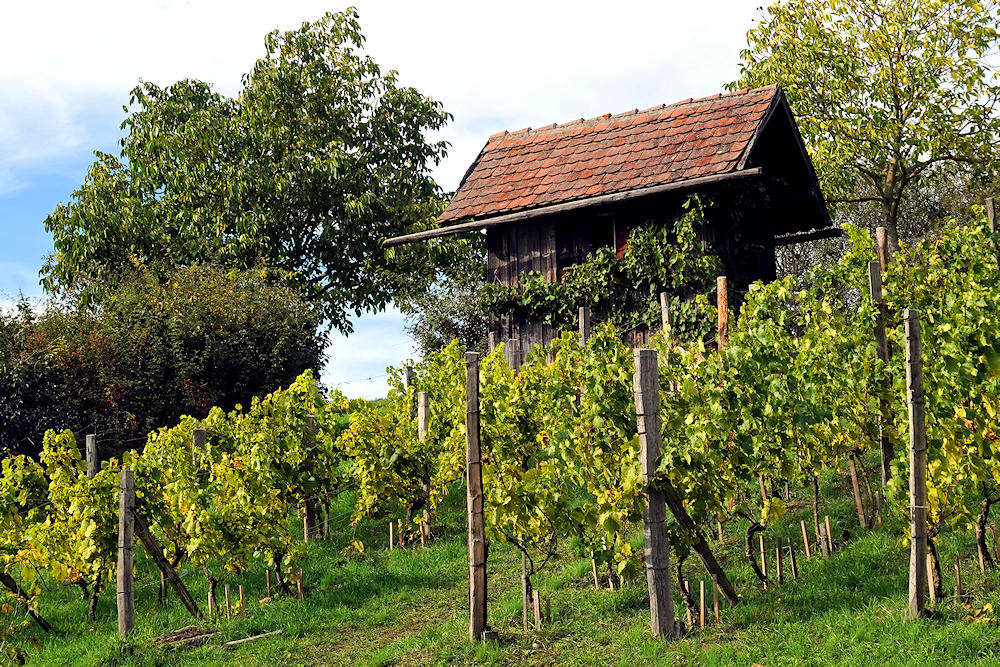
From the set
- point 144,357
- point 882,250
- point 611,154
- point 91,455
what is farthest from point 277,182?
point 882,250

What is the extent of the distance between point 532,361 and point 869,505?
157 inches

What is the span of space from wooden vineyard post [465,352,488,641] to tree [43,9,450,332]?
1814 centimetres

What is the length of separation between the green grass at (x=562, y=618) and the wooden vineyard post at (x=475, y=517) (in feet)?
0.87

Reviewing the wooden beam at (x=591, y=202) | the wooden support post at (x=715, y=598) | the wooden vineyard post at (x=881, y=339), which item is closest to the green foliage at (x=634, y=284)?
the wooden beam at (x=591, y=202)

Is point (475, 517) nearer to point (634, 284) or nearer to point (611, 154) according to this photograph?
point (634, 284)

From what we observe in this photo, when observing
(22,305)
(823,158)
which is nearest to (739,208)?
(823,158)

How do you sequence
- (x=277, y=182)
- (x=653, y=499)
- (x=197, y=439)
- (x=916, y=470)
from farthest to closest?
(x=277, y=182) < (x=197, y=439) < (x=653, y=499) < (x=916, y=470)

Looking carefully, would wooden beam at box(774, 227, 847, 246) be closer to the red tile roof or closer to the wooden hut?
the wooden hut

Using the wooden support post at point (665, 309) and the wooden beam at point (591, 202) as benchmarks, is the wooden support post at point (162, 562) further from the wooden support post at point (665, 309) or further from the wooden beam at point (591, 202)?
the wooden beam at point (591, 202)

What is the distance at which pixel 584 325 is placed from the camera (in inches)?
647

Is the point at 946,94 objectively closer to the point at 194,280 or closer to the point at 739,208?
the point at 739,208

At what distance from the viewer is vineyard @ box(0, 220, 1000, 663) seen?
335 inches

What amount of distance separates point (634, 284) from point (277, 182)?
12459 millimetres

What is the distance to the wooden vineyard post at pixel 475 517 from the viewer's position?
28.7 ft
